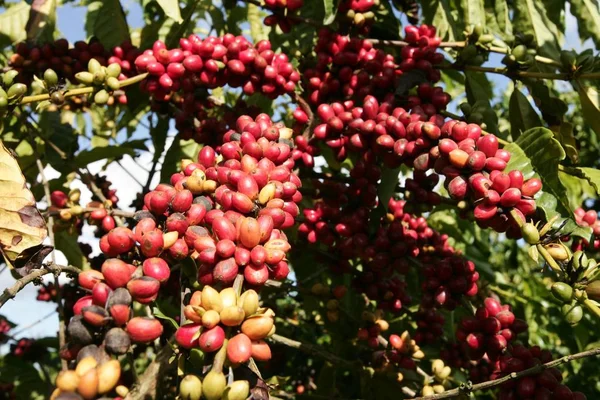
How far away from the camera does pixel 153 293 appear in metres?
1.03

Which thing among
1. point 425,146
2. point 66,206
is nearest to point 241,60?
point 425,146

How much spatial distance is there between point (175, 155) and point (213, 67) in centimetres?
80

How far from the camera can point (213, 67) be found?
6.07ft

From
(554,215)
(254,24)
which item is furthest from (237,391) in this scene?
(254,24)

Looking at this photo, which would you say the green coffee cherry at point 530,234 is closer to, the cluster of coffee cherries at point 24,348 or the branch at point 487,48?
the branch at point 487,48

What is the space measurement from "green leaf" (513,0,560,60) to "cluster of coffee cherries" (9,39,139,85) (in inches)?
64.5

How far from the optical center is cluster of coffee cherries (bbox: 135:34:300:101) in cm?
183

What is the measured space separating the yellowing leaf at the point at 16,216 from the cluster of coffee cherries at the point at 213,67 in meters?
0.63

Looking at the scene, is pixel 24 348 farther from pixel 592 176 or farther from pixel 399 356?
pixel 592 176

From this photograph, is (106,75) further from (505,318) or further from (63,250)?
(505,318)

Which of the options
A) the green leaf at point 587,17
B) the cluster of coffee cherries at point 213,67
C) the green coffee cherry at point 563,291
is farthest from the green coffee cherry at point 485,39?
the green coffee cherry at point 563,291

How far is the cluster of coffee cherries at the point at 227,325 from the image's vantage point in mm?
936

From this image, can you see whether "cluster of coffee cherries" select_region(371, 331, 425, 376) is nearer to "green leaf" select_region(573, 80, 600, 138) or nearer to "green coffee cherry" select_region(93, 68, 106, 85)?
"green leaf" select_region(573, 80, 600, 138)

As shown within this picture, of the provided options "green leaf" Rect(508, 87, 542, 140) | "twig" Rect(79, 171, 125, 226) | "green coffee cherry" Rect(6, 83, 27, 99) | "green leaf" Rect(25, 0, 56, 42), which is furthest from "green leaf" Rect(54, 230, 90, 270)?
"green leaf" Rect(508, 87, 542, 140)
